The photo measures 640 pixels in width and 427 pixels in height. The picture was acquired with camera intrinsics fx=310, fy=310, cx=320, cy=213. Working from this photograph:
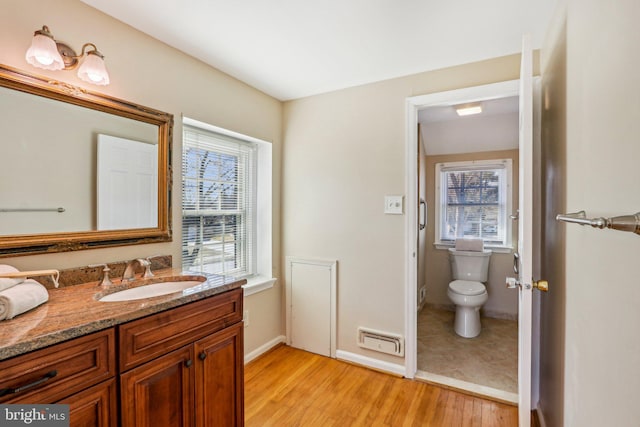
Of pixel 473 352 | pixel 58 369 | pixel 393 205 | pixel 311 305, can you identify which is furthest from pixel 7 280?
pixel 473 352

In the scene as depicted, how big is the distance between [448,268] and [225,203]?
2714 millimetres

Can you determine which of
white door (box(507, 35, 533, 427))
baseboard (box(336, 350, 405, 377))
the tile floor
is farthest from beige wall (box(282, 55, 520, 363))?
white door (box(507, 35, 533, 427))

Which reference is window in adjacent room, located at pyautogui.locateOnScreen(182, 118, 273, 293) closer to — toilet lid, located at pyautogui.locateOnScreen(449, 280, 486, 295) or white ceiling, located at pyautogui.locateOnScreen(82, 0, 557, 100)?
white ceiling, located at pyautogui.locateOnScreen(82, 0, 557, 100)

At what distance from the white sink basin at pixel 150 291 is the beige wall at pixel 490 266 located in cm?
300

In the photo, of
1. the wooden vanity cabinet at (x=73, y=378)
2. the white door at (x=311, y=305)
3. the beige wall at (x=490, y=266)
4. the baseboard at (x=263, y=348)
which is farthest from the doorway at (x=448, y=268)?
the wooden vanity cabinet at (x=73, y=378)

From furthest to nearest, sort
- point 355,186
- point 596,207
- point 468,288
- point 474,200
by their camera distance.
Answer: point 474,200, point 468,288, point 355,186, point 596,207

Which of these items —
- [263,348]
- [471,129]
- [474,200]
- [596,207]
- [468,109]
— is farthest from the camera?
[474,200]

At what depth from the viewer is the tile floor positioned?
89.8 inches

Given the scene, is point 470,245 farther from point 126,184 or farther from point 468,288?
point 126,184

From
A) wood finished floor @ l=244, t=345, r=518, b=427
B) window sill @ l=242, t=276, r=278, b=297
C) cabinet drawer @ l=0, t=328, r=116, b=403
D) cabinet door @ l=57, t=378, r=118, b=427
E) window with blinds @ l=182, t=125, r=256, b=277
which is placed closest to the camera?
cabinet drawer @ l=0, t=328, r=116, b=403

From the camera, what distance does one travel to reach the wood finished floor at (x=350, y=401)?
1.84 meters

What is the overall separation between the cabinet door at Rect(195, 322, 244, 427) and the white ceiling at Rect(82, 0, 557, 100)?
161 centimetres

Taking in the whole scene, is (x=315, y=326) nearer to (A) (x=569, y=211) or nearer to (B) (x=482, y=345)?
(B) (x=482, y=345)

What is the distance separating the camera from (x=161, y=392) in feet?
4.01
